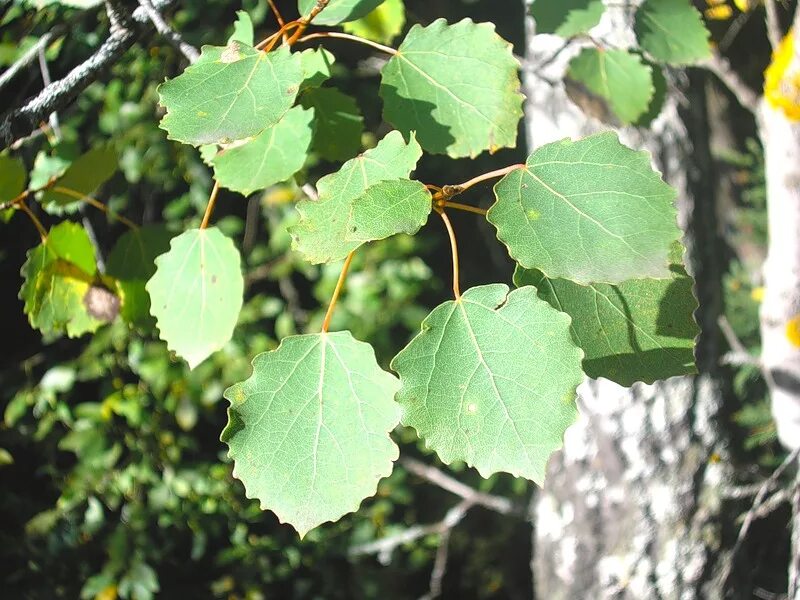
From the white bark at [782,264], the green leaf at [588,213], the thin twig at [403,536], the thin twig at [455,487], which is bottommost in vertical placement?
the thin twig at [403,536]

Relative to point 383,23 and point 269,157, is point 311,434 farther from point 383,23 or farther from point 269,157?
point 383,23

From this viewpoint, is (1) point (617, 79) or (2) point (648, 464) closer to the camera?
(1) point (617, 79)

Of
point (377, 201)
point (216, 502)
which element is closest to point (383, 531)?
point (216, 502)

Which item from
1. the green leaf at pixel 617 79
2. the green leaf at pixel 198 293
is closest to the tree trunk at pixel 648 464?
the green leaf at pixel 617 79

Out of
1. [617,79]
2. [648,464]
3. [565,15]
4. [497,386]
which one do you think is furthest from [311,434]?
[648,464]

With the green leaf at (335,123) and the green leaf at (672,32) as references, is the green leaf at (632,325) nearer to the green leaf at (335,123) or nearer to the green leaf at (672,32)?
the green leaf at (335,123)

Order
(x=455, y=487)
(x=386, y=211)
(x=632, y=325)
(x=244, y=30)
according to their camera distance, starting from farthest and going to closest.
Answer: (x=455, y=487) < (x=244, y=30) < (x=632, y=325) < (x=386, y=211)
